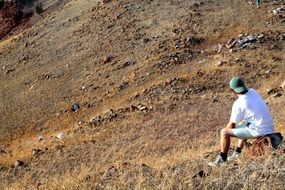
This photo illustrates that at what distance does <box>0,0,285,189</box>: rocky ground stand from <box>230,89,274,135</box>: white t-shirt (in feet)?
3.35

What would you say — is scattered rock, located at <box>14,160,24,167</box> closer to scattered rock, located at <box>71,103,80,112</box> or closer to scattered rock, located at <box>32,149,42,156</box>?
scattered rock, located at <box>32,149,42,156</box>

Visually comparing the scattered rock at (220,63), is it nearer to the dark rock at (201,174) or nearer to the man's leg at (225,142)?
the man's leg at (225,142)

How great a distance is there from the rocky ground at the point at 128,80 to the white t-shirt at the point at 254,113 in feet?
3.35

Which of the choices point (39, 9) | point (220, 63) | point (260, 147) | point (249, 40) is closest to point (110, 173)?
point (260, 147)

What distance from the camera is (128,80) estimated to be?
880 inches

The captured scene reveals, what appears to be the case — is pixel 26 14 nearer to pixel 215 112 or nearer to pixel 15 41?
pixel 15 41

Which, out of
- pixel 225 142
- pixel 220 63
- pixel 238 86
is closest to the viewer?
pixel 225 142

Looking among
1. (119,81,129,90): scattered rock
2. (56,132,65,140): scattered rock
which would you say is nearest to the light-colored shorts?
(56,132,65,140): scattered rock

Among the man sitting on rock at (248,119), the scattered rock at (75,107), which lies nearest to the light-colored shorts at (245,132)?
the man sitting on rock at (248,119)

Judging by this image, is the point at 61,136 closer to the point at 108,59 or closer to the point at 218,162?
the point at 108,59

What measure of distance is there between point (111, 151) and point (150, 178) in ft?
27.0

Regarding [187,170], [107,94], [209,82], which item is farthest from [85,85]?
[187,170]

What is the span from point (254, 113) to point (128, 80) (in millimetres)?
13409

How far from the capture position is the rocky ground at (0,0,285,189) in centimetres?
1566
